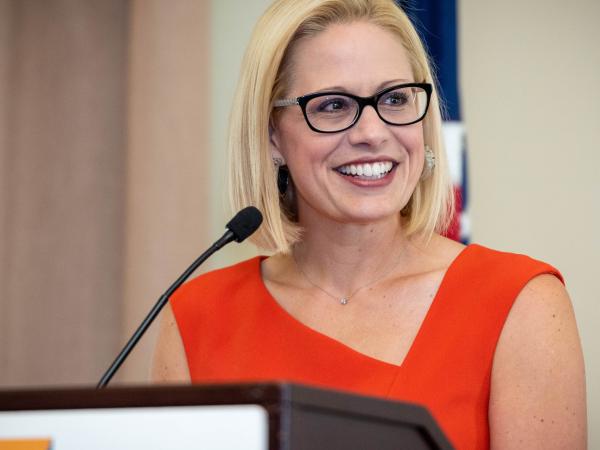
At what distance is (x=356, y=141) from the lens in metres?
1.91

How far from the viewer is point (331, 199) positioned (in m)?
1.96

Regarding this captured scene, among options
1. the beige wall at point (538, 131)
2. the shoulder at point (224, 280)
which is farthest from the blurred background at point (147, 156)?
the shoulder at point (224, 280)

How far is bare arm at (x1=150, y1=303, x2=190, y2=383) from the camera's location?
2082 mm

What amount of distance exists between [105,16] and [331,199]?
1.26 metres

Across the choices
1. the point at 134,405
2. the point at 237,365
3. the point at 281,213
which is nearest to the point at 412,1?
the point at 281,213

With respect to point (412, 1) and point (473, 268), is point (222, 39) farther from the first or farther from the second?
point (473, 268)

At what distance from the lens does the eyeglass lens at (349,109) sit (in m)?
1.92

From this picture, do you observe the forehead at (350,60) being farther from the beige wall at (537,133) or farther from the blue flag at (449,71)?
the beige wall at (537,133)

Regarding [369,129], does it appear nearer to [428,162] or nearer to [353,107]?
[353,107]

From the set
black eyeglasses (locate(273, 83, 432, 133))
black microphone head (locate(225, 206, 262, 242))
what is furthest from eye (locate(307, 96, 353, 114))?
black microphone head (locate(225, 206, 262, 242))

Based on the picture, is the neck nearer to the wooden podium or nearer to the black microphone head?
the black microphone head

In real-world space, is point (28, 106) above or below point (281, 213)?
above

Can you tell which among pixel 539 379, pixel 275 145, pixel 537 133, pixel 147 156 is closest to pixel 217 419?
pixel 539 379

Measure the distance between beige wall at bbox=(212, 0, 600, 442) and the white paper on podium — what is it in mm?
1822
